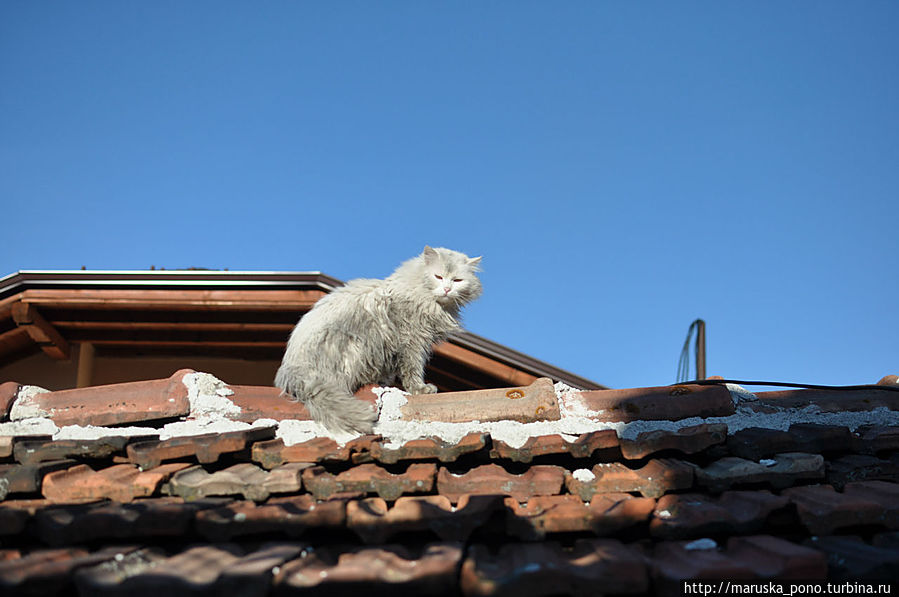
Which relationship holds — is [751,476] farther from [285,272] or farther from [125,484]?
[285,272]

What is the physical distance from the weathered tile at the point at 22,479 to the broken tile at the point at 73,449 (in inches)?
3.7

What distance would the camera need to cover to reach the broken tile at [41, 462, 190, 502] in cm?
202

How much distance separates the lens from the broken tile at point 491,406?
8.11 ft

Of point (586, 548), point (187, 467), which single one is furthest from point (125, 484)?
point (586, 548)

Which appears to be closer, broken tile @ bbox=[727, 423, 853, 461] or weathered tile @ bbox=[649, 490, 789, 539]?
weathered tile @ bbox=[649, 490, 789, 539]

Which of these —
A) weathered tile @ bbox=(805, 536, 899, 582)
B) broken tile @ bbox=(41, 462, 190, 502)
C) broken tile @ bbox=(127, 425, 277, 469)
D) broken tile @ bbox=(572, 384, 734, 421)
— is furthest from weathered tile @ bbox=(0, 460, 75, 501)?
weathered tile @ bbox=(805, 536, 899, 582)

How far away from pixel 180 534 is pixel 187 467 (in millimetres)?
454

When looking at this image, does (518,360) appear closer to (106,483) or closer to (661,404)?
(661,404)

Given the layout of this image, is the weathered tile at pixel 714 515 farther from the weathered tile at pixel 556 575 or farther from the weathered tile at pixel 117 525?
the weathered tile at pixel 117 525

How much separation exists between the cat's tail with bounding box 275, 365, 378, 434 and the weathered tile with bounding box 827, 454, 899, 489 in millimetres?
1666

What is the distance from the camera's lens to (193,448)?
216cm

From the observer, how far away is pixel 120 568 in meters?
1.51

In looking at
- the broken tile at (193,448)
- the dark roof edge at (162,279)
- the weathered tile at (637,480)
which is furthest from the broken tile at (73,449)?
the dark roof edge at (162,279)

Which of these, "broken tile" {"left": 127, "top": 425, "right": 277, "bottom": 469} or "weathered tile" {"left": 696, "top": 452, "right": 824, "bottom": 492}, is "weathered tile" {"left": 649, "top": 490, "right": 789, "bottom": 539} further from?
"broken tile" {"left": 127, "top": 425, "right": 277, "bottom": 469}
